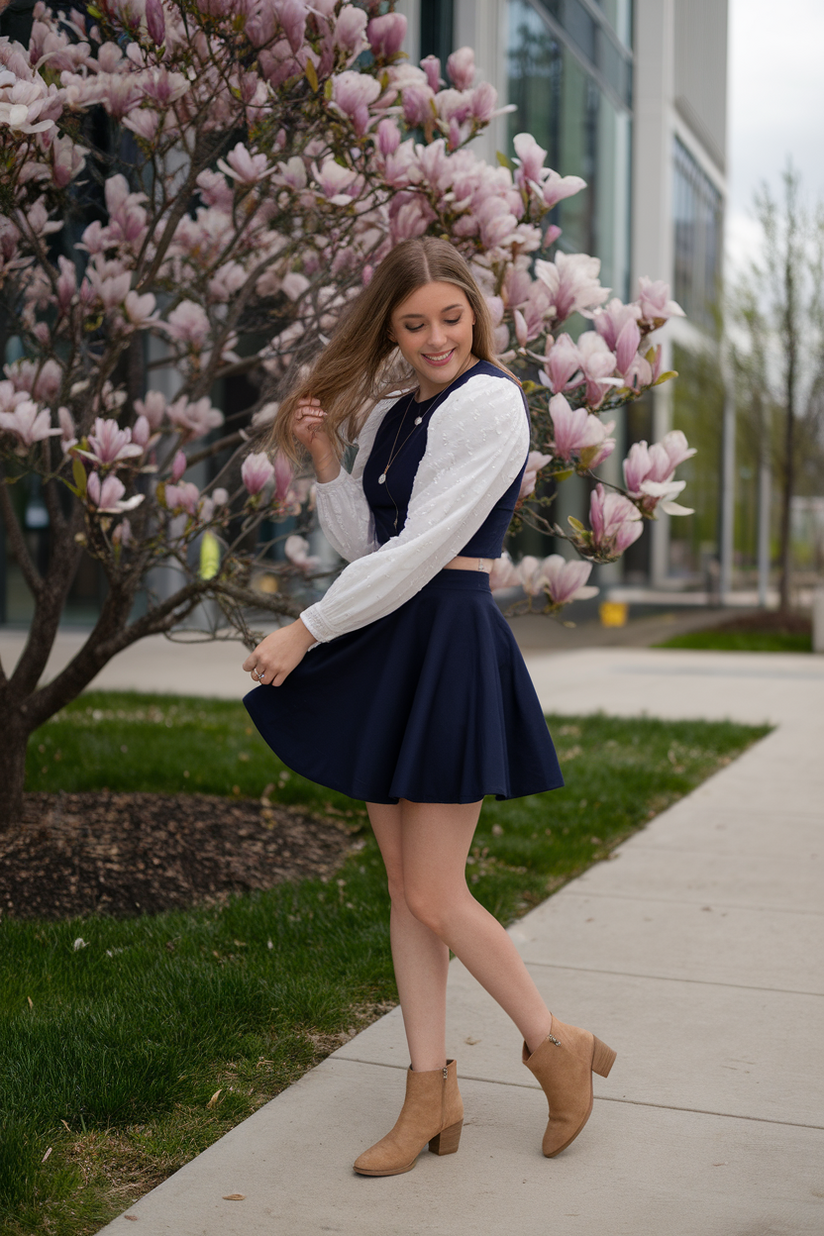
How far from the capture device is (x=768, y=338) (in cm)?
2045

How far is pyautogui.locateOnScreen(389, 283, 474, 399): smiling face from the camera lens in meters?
2.71

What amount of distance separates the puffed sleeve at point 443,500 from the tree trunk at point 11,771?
8.77ft

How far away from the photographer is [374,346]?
284 cm

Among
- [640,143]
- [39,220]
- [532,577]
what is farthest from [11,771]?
[640,143]

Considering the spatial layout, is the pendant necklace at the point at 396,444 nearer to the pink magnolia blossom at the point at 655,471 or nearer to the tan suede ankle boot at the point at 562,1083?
the pink magnolia blossom at the point at 655,471

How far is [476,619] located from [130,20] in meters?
2.29

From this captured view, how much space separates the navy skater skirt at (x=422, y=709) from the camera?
2613 mm

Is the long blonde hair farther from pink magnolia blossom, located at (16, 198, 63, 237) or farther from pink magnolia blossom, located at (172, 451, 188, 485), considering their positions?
pink magnolia blossom, located at (16, 198, 63, 237)

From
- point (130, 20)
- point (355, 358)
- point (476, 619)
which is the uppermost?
point (130, 20)

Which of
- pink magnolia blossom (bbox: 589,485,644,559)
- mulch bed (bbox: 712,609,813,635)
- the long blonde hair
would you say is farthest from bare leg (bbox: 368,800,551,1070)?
mulch bed (bbox: 712,609,813,635)

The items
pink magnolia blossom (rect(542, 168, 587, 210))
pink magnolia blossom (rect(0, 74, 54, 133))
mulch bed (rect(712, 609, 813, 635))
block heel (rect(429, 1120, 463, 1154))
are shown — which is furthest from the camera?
mulch bed (rect(712, 609, 813, 635))

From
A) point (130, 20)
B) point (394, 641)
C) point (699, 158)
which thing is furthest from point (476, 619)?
point (699, 158)

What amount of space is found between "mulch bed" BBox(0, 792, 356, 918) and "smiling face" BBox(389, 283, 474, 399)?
95.1 inches

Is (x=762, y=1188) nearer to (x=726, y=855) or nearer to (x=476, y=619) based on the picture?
(x=476, y=619)
